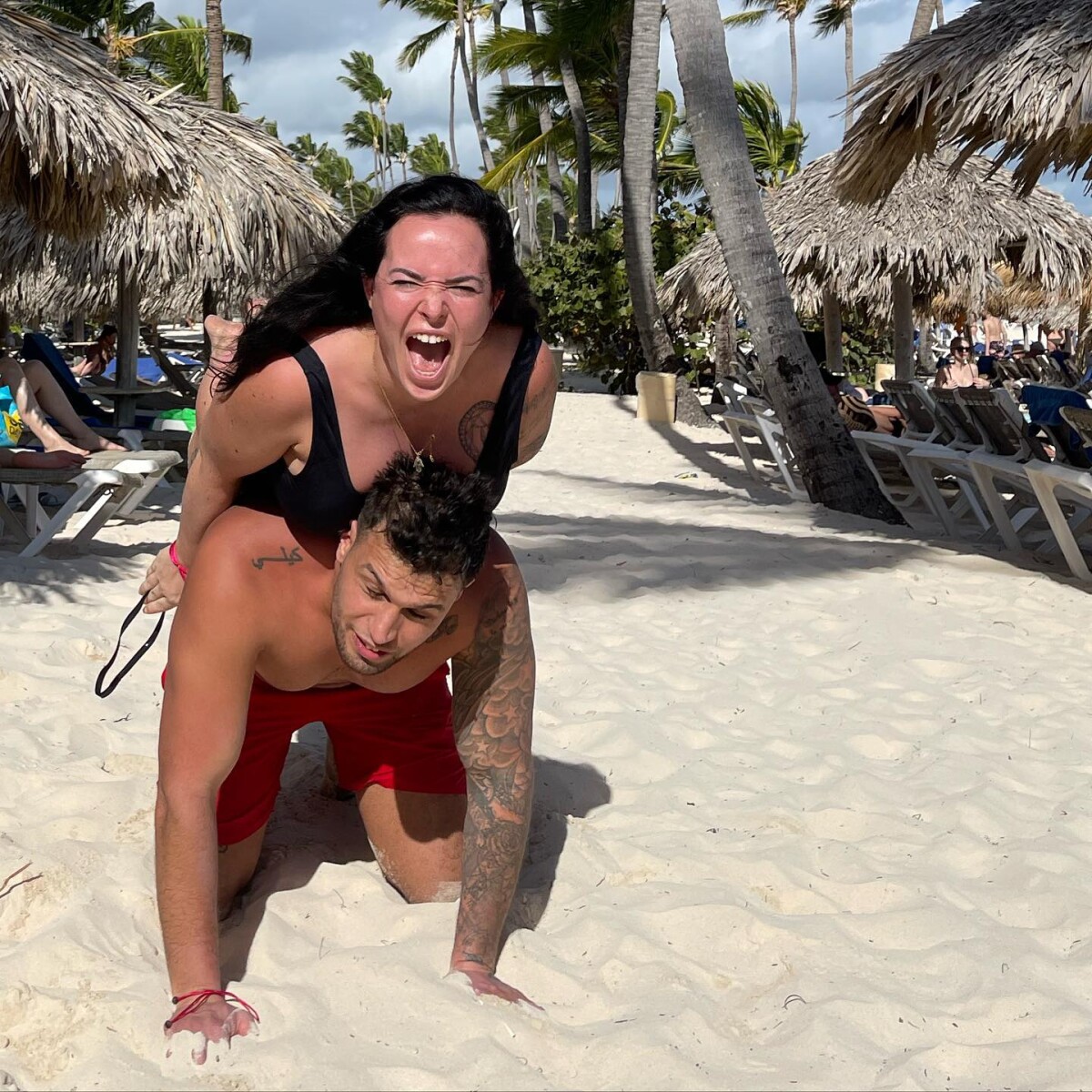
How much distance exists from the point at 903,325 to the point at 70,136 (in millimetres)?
9395

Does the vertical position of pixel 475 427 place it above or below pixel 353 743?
above

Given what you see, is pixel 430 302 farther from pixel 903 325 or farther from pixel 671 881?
pixel 903 325

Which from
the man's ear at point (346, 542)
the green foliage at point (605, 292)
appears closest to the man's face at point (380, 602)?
the man's ear at point (346, 542)

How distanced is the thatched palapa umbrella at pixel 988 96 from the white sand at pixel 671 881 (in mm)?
3136

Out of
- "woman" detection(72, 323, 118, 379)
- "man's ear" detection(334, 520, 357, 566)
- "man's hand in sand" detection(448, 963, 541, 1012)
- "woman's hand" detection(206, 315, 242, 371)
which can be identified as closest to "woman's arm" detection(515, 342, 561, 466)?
"man's ear" detection(334, 520, 357, 566)

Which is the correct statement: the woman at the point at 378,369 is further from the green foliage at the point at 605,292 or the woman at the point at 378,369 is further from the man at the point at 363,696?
the green foliage at the point at 605,292

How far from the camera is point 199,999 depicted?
6.55 feet

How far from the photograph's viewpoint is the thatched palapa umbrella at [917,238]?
12359 millimetres

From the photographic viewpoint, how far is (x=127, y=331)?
10.4 m

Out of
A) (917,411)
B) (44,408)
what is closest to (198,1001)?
(44,408)

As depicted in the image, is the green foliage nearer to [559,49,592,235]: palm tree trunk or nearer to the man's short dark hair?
[559,49,592,235]: palm tree trunk

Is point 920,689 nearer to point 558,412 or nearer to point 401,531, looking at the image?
point 401,531

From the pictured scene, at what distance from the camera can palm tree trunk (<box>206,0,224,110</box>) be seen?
55.3ft

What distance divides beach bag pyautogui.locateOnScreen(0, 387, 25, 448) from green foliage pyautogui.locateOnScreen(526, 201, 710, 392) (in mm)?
11995
